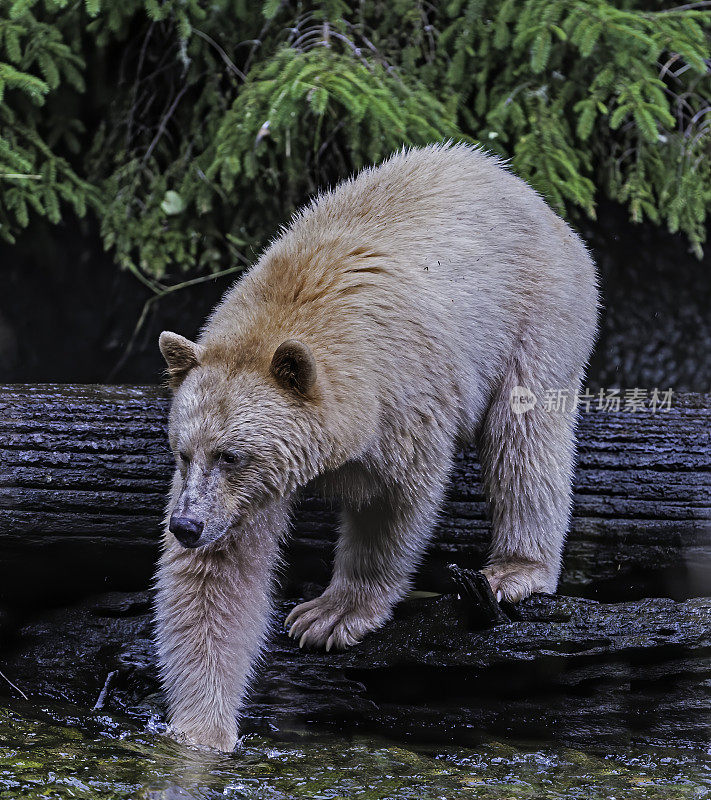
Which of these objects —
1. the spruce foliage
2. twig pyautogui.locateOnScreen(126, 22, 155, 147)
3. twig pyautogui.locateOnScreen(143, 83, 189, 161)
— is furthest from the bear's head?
twig pyautogui.locateOnScreen(126, 22, 155, 147)

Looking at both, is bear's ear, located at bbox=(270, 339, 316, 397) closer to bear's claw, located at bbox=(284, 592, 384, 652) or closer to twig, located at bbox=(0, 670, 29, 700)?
bear's claw, located at bbox=(284, 592, 384, 652)

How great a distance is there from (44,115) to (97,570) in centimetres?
391

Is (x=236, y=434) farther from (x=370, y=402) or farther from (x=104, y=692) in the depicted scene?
(x=104, y=692)

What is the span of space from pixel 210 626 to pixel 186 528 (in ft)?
1.89

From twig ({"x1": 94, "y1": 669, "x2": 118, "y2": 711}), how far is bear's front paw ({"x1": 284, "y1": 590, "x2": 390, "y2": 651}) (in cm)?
76

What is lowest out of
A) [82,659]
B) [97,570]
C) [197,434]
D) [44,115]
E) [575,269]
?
[82,659]

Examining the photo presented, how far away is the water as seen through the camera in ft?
9.18

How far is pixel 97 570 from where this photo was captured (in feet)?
14.7

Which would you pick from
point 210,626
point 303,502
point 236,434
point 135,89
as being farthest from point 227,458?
point 135,89

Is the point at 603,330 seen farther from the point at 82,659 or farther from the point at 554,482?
the point at 82,659

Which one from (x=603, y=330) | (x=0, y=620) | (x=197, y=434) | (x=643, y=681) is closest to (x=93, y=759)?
(x=197, y=434)

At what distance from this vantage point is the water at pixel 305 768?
9.18ft

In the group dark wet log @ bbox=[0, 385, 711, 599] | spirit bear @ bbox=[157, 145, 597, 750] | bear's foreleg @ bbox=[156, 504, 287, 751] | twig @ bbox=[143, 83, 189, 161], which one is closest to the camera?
spirit bear @ bbox=[157, 145, 597, 750]

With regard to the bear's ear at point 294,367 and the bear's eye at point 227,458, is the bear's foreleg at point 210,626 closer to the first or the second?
the bear's eye at point 227,458
